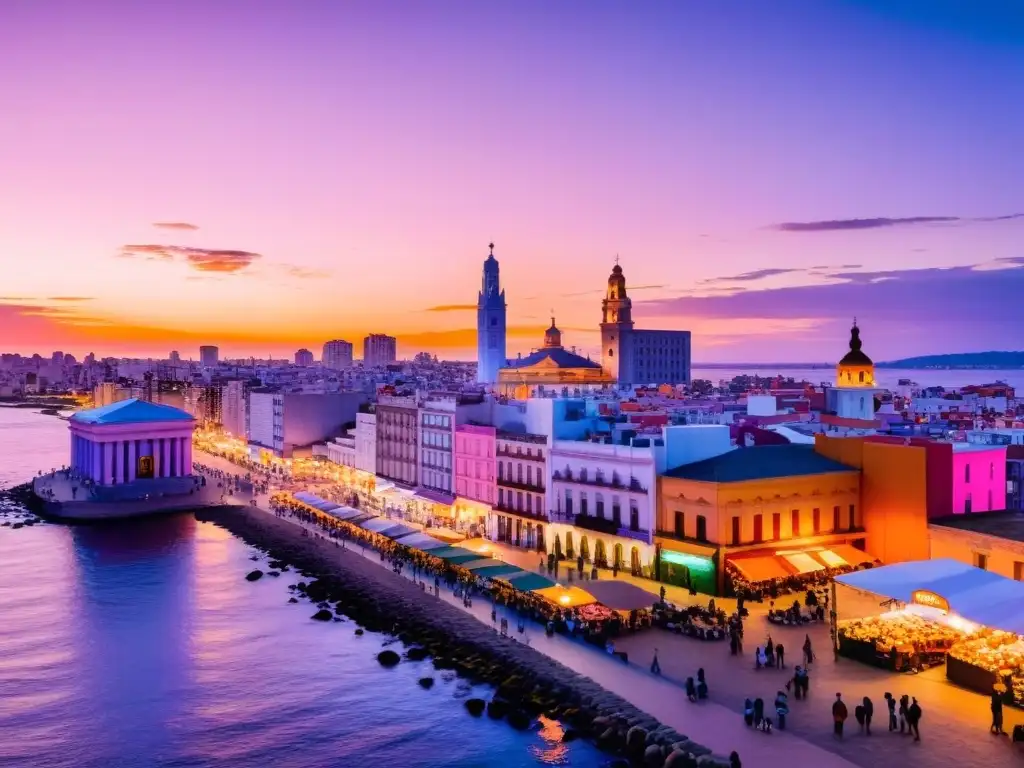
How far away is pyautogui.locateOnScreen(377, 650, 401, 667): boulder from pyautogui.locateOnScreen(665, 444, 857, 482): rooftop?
14982 mm

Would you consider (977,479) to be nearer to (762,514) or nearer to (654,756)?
(762,514)

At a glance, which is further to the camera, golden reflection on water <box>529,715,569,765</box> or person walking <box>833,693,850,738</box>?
golden reflection on water <box>529,715,569,765</box>

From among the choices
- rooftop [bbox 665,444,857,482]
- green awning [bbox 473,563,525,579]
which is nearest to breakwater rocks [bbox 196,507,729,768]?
green awning [bbox 473,563,525,579]

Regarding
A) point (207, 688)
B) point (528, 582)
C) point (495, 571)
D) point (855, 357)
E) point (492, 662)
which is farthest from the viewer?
point (855, 357)

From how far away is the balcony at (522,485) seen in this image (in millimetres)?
50594

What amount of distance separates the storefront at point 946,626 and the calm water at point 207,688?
33.8ft

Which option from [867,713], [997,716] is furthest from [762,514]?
[997,716]

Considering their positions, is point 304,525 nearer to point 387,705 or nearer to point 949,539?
point 387,705

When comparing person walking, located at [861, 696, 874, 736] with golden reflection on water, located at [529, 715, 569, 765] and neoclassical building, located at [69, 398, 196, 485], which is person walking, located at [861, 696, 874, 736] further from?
neoclassical building, located at [69, 398, 196, 485]

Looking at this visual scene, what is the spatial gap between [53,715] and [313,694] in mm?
8653

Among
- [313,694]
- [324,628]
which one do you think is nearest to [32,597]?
[324,628]

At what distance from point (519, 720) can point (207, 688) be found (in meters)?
12.4

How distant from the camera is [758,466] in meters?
42.7

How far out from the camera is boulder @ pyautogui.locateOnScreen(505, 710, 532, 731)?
96.0 ft
